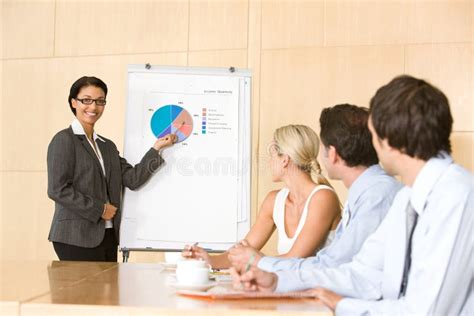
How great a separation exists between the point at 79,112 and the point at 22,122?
1.75 m

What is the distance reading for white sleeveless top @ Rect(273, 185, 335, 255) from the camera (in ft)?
8.91

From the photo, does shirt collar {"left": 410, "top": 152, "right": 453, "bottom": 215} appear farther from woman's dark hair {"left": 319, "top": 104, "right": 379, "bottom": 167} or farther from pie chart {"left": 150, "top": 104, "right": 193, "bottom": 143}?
pie chart {"left": 150, "top": 104, "right": 193, "bottom": 143}

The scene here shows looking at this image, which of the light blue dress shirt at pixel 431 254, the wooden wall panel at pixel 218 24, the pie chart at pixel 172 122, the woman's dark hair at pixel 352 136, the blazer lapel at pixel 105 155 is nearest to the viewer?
the light blue dress shirt at pixel 431 254

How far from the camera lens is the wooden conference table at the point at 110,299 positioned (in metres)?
1.60

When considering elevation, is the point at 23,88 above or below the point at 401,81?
above

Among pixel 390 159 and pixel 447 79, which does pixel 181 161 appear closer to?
pixel 447 79

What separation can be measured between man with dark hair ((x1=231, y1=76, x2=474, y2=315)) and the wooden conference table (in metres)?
0.15

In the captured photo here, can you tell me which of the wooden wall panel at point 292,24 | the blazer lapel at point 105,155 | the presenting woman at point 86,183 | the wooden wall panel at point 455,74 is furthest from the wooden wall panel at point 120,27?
the wooden wall panel at point 455,74

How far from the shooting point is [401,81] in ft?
5.77

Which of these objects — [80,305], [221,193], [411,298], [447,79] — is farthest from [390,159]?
Answer: [447,79]

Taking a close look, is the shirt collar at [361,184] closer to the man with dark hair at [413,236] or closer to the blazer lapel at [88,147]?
the man with dark hair at [413,236]

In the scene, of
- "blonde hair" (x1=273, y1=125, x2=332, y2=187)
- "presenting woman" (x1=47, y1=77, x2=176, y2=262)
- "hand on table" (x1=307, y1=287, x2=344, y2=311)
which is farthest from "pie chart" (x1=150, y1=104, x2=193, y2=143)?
"hand on table" (x1=307, y1=287, x2=344, y2=311)

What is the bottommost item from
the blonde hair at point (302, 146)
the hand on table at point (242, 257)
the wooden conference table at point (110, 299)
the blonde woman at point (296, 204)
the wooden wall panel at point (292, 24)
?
the wooden conference table at point (110, 299)

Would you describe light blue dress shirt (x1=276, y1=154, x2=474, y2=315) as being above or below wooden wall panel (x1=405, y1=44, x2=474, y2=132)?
below
